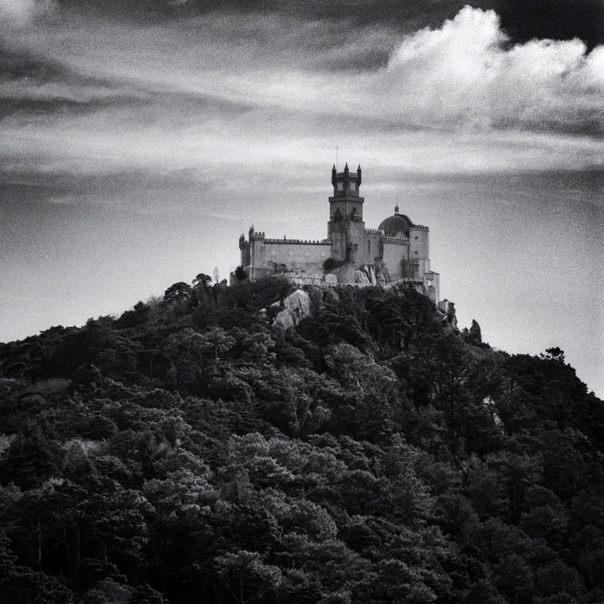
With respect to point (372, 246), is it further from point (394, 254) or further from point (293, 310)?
point (293, 310)

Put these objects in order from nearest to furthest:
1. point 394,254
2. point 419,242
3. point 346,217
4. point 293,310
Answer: point 293,310
point 346,217
point 394,254
point 419,242

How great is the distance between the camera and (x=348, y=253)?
308 feet

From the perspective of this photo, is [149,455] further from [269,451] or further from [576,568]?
[576,568]

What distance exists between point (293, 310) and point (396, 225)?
15465 millimetres

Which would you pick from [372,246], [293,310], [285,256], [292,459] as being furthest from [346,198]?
[292,459]

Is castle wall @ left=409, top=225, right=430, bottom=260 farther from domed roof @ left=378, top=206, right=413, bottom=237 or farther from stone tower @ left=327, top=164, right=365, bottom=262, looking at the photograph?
stone tower @ left=327, top=164, right=365, bottom=262

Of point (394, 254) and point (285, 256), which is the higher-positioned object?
point (394, 254)

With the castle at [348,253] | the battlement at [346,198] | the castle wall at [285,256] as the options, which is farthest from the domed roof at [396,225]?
the castle wall at [285,256]

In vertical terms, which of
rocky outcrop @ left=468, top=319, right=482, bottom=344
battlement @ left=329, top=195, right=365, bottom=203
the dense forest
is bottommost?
the dense forest

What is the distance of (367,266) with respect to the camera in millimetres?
94562

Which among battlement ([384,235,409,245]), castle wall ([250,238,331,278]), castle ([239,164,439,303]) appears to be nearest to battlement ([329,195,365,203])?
castle ([239,164,439,303])

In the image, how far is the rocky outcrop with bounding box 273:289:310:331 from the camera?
8625 cm

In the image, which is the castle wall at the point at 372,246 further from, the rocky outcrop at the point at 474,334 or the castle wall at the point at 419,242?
the rocky outcrop at the point at 474,334

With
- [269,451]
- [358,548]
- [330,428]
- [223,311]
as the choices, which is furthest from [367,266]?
[358,548]
